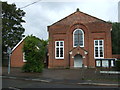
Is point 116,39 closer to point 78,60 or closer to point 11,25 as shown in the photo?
point 78,60

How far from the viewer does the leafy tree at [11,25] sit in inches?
1734

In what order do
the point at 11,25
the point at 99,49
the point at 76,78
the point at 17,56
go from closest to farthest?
the point at 76,78 → the point at 99,49 → the point at 17,56 → the point at 11,25

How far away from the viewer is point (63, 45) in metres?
34.3

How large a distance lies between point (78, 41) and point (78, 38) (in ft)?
1.67

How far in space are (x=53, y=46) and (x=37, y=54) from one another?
33.8ft

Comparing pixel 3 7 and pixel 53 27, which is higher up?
pixel 3 7

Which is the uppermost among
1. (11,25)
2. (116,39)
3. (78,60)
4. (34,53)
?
(11,25)

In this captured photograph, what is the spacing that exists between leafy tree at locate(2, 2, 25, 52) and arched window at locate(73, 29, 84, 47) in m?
15.9

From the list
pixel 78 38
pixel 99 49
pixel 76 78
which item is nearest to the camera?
pixel 76 78

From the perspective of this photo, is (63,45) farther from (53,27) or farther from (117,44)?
(117,44)

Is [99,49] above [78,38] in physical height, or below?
below

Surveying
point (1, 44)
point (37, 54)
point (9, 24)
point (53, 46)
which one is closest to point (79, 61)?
point (53, 46)

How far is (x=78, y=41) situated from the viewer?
3419 centimetres

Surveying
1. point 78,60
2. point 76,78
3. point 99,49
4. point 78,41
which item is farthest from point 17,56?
point 76,78
